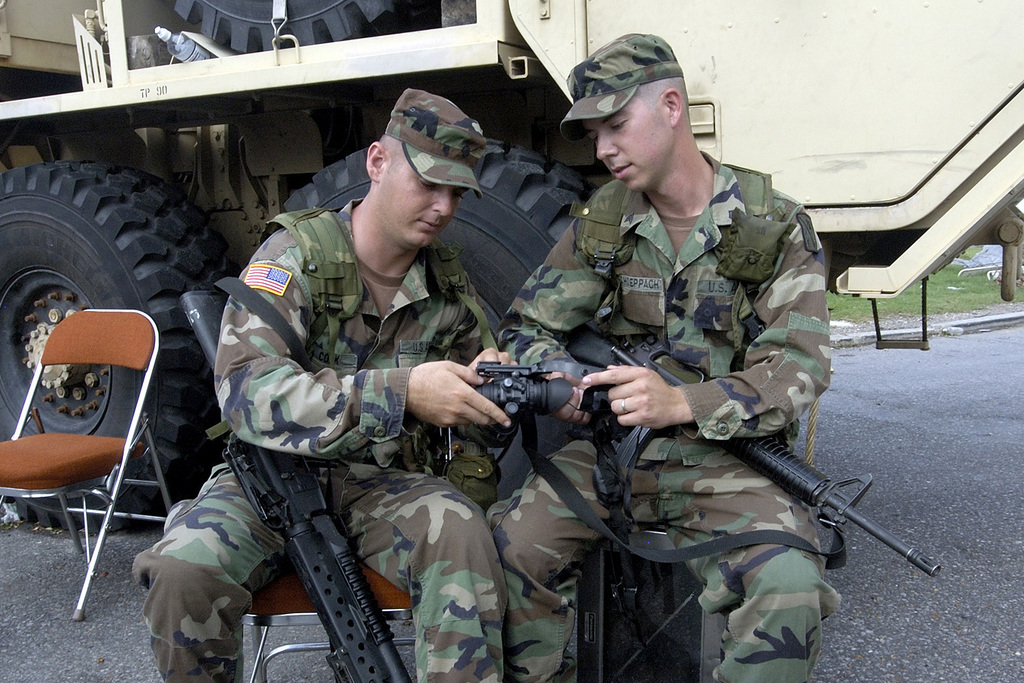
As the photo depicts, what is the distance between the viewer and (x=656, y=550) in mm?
2111

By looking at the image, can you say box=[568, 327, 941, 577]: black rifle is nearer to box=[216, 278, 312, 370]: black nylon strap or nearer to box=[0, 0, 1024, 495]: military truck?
box=[0, 0, 1024, 495]: military truck

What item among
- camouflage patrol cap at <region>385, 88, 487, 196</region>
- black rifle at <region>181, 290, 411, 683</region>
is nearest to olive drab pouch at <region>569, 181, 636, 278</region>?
camouflage patrol cap at <region>385, 88, 487, 196</region>

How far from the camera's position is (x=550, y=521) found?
7.10 feet

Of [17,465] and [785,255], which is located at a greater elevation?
[785,255]

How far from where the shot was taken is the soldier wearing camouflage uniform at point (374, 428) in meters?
1.94

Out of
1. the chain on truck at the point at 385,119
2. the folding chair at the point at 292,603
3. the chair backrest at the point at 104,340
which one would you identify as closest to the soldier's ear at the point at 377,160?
the chain on truck at the point at 385,119

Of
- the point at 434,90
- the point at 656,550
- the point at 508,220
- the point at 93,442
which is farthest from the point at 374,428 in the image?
the point at 93,442

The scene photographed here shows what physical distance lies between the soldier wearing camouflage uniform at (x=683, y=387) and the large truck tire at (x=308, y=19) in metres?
0.88

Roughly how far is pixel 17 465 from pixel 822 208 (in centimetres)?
256

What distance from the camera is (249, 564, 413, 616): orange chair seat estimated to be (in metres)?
2.07

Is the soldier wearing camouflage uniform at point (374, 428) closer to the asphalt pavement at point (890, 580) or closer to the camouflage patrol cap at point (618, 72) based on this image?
the camouflage patrol cap at point (618, 72)

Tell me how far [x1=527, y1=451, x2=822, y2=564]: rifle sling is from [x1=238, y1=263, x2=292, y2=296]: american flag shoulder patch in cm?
73

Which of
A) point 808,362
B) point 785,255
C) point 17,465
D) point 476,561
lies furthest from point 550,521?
point 17,465

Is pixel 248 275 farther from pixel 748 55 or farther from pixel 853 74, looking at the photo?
pixel 853 74
